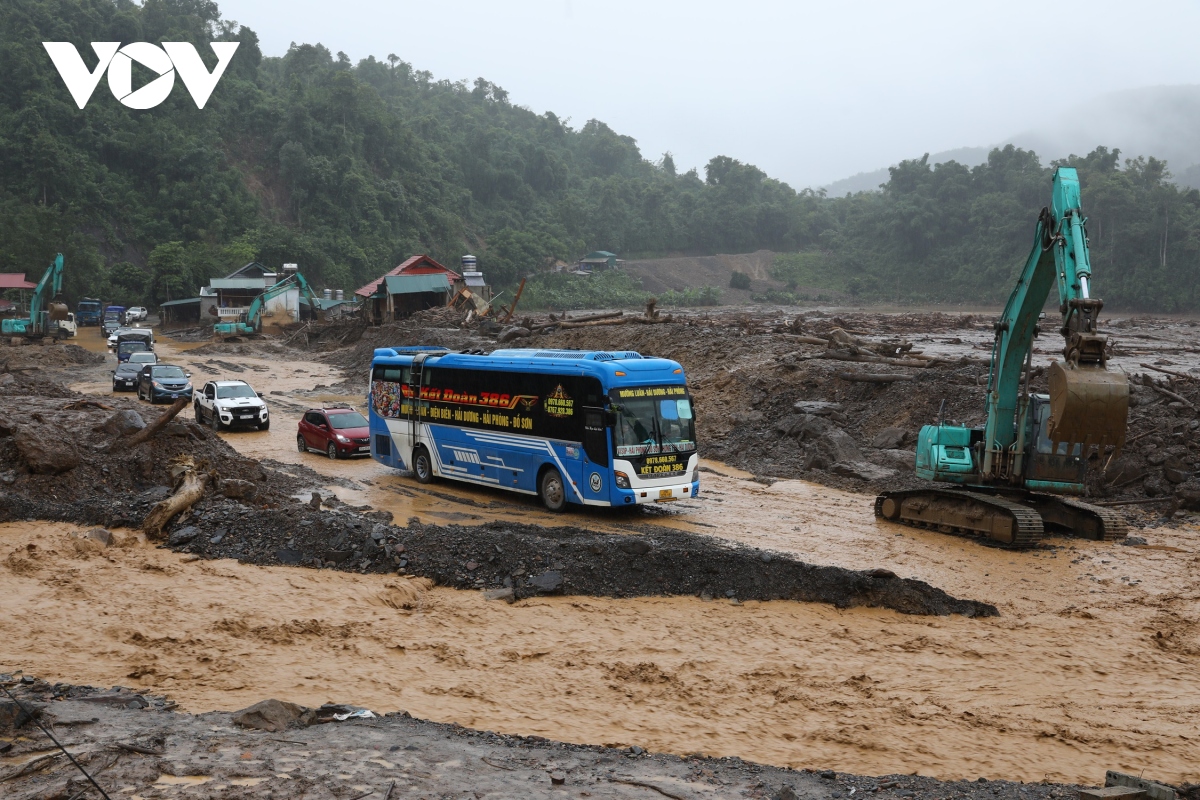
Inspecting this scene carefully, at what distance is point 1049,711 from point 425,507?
1305cm

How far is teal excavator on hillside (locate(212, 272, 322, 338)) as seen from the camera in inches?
2480

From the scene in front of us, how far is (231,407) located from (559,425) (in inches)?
601

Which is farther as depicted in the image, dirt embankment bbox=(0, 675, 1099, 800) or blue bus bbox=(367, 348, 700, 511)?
blue bus bbox=(367, 348, 700, 511)

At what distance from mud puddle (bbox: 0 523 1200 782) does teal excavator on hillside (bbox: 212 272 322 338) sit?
50798 mm

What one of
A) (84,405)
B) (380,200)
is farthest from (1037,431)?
(380,200)

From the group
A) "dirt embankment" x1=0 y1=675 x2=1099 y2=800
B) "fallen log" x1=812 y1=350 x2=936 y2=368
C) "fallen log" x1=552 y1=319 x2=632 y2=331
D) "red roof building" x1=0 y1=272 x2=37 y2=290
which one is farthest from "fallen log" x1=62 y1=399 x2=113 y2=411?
"red roof building" x1=0 y1=272 x2=37 y2=290

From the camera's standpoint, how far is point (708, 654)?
11.8 meters

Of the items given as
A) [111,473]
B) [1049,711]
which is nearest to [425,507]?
[111,473]

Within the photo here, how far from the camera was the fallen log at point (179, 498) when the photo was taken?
1598cm

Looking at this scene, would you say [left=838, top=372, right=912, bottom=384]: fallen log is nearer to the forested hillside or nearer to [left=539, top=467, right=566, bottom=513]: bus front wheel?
[left=539, top=467, right=566, bottom=513]: bus front wheel

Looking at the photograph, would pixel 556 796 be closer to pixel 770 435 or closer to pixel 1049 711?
pixel 1049 711

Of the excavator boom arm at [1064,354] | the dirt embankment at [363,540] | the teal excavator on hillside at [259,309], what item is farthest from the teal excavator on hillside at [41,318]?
the excavator boom arm at [1064,354]

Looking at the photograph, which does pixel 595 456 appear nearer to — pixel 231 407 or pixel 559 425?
pixel 559 425

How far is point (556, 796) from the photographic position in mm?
7340
